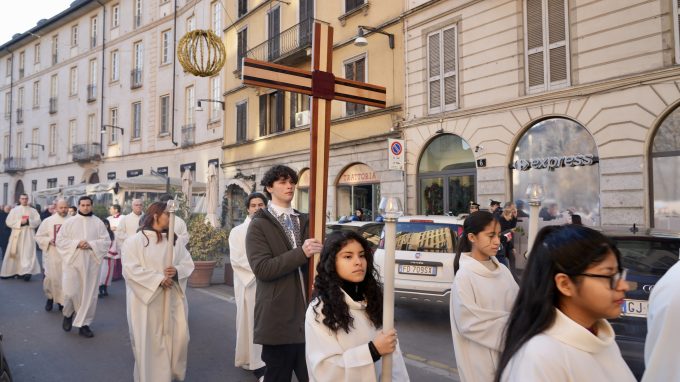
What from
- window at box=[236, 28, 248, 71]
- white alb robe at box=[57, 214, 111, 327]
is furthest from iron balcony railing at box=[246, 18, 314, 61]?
white alb robe at box=[57, 214, 111, 327]

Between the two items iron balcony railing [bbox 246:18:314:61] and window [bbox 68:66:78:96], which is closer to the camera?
iron balcony railing [bbox 246:18:314:61]

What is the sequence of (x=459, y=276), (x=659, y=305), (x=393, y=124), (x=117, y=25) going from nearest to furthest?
1. (x=659, y=305)
2. (x=459, y=276)
3. (x=393, y=124)
4. (x=117, y=25)

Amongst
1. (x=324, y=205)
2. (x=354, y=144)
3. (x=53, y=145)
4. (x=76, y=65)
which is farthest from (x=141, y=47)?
(x=324, y=205)

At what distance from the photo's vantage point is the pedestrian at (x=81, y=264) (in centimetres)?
707

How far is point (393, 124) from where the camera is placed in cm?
1664

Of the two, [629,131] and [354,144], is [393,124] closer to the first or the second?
[354,144]

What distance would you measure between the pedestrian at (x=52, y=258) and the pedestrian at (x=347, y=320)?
7350 mm

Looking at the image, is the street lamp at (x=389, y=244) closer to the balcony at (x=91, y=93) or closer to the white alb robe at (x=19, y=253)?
the white alb robe at (x=19, y=253)

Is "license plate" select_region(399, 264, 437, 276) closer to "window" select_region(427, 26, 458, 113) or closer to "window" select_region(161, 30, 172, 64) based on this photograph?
"window" select_region(427, 26, 458, 113)

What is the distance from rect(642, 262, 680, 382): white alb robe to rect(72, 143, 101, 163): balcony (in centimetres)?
3707

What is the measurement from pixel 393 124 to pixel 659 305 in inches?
581

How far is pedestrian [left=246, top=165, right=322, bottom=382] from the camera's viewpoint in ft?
10.9

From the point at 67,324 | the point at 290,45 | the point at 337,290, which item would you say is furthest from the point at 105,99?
the point at 337,290

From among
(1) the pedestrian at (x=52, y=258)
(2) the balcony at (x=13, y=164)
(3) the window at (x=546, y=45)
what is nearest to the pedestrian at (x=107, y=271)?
(1) the pedestrian at (x=52, y=258)
